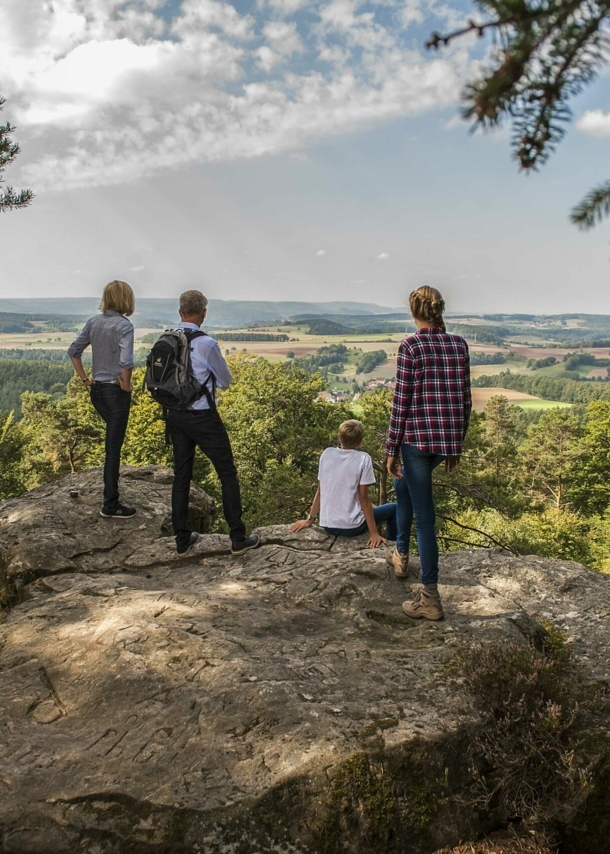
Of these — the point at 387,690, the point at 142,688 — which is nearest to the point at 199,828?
the point at 142,688

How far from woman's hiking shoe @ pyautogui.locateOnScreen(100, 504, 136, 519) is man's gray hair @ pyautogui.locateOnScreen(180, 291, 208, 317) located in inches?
126

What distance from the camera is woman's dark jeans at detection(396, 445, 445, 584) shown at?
4.84 meters

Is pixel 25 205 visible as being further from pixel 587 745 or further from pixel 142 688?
pixel 587 745

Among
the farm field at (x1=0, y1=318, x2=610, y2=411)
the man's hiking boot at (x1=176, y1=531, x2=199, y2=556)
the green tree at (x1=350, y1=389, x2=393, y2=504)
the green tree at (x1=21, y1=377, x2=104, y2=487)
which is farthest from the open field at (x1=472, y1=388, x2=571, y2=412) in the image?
the man's hiking boot at (x1=176, y1=531, x2=199, y2=556)

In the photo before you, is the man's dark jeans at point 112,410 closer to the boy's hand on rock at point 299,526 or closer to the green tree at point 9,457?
the boy's hand on rock at point 299,526

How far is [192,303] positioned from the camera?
602 cm

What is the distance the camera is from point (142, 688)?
4.02 m

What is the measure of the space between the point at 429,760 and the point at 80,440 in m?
35.6

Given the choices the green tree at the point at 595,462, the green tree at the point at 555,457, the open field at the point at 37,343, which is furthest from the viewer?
the open field at the point at 37,343

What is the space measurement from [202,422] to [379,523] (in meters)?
2.69

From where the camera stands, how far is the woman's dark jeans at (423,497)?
4844 millimetres

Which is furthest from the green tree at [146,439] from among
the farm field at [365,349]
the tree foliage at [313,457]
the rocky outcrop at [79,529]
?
the farm field at [365,349]

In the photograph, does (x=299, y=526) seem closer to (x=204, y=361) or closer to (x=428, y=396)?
(x=204, y=361)

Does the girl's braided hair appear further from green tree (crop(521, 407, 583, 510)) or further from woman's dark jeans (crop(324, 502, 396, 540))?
green tree (crop(521, 407, 583, 510))
